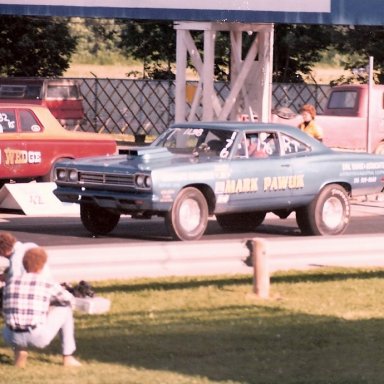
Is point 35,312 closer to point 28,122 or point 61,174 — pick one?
point 61,174

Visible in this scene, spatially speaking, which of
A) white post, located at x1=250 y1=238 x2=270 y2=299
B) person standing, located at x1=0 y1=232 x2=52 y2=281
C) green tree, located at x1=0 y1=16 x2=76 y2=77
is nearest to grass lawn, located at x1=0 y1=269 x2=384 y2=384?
white post, located at x1=250 y1=238 x2=270 y2=299

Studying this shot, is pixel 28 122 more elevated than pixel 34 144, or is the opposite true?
pixel 28 122

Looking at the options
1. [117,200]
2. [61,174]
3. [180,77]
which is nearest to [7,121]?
[61,174]

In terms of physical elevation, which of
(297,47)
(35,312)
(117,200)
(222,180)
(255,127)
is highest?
(297,47)

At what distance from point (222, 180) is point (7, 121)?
7054 mm

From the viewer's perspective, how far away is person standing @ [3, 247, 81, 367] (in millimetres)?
10242

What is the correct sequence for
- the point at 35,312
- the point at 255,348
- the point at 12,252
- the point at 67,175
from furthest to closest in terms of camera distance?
the point at 67,175, the point at 255,348, the point at 12,252, the point at 35,312

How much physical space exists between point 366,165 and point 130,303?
287 inches

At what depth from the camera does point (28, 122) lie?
24.5 m

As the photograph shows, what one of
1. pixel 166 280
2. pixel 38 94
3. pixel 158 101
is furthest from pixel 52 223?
pixel 158 101

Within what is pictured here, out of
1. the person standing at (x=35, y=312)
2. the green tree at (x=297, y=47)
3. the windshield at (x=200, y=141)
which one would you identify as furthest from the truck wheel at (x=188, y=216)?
the green tree at (x=297, y=47)

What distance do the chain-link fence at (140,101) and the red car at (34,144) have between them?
2218 cm

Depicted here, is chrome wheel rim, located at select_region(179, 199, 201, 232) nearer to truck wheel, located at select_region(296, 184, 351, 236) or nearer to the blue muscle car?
the blue muscle car

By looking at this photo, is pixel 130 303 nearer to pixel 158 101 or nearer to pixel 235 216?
pixel 235 216
